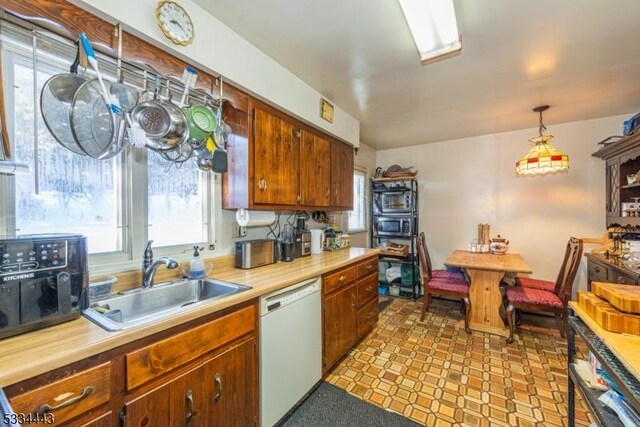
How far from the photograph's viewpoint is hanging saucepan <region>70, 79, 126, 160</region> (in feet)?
3.70

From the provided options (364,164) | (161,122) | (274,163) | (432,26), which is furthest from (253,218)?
(364,164)

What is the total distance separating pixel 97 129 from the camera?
120cm

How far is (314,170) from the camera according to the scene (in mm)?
2529

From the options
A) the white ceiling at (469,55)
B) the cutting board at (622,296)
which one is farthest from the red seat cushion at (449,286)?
the white ceiling at (469,55)

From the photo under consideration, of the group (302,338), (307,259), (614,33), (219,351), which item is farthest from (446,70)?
(219,351)

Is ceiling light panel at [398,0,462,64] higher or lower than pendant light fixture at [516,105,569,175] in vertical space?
higher

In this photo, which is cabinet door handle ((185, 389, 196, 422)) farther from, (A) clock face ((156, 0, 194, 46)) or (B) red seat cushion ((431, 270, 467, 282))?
(B) red seat cushion ((431, 270, 467, 282))

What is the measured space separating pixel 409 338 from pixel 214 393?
83.7 inches

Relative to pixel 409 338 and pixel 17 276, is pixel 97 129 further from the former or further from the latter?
pixel 409 338

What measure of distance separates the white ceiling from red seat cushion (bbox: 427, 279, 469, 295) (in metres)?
1.94

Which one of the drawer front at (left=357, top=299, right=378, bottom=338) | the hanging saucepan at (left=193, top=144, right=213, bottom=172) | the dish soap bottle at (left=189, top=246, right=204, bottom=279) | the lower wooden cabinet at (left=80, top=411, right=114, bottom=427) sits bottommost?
the drawer front at (left=357, top=299, right=378, bottom=338)

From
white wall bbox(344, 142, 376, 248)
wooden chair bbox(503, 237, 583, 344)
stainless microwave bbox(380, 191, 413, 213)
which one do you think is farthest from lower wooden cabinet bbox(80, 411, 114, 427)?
stainless microwave bbox(380, 191, 413, 213)

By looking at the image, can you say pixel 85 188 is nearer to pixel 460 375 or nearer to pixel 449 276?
pixel 460 375

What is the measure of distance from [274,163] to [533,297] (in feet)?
9.34
